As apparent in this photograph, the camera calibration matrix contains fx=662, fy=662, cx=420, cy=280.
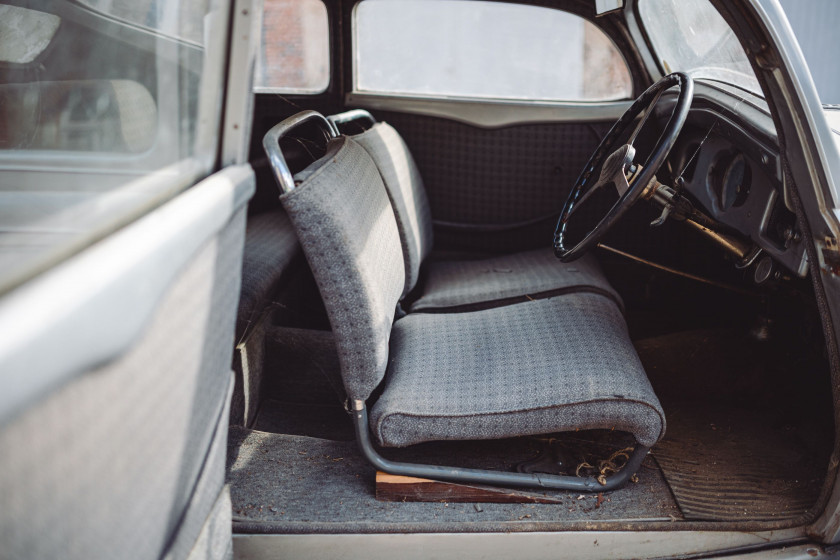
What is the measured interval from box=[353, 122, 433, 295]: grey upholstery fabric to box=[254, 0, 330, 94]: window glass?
2.23ft

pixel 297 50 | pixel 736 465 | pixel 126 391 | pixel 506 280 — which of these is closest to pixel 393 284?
pixel 506 280

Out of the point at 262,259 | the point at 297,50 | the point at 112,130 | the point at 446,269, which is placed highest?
the point at 297,50

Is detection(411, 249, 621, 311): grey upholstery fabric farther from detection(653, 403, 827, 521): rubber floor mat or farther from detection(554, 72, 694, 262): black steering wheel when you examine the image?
detection(653, 403, 827, 521): rubber floor mat

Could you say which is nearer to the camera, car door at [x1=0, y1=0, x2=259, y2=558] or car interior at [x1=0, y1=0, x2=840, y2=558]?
car door at [x1=0, y1=0, x2=259, y2=558]

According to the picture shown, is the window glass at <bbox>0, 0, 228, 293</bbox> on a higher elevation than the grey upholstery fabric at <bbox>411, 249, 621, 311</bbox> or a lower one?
higher

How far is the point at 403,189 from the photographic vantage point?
6.57 ft

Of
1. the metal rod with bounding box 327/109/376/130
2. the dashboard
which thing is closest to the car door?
the metal rod with bounding box 327/109/376/130

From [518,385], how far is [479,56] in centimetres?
187

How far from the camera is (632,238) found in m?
2.55

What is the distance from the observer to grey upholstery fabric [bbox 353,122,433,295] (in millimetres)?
1873

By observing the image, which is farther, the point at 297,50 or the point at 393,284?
the point at 297,50

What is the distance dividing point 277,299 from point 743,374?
4.63ft

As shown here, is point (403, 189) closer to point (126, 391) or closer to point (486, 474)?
point (486, 474)

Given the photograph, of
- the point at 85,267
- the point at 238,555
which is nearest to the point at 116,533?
the point at 85,267
